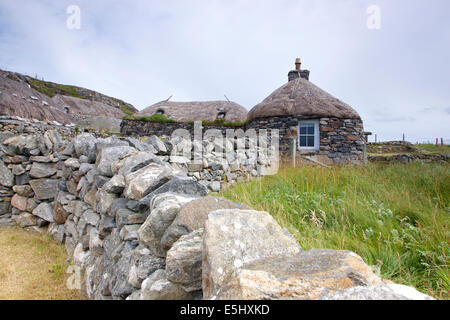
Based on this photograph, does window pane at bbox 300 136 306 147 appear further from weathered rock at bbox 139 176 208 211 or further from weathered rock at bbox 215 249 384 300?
weathered rock at bbox 215 249 384 300

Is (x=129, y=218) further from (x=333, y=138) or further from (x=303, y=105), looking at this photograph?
(x=333, y=138)

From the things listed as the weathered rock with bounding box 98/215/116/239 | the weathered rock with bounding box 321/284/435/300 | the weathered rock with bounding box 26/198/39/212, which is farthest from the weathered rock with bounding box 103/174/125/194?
the weathered rock with bounding box 26/198/39/212

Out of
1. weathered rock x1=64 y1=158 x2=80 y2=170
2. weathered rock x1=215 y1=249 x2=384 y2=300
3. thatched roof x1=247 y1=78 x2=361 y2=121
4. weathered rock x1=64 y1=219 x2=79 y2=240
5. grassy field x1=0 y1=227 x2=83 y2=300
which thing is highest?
thatched roof x1=247 y1=78 x2=361 y2=121

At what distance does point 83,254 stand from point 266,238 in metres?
3.01

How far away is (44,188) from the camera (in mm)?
4781

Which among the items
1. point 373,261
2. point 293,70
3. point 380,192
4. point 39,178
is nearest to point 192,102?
point 293,70

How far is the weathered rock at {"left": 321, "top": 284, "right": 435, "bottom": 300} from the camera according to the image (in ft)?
2.25

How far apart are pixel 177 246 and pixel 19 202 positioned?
5.41 metres

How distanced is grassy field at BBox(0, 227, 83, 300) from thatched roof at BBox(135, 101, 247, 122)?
13476 mm

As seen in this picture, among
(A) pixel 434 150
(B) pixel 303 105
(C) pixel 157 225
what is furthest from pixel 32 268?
(A) pixel 434 150

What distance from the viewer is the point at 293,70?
14953 millimetres

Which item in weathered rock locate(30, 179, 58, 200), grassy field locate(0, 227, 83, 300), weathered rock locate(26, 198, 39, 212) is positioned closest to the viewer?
grassy field locate(0, 227, 83, 300)
